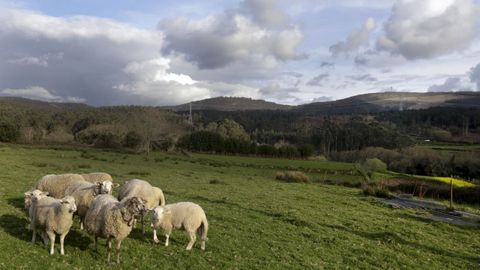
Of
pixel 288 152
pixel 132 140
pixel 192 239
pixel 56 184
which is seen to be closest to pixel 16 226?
pixel 56 184

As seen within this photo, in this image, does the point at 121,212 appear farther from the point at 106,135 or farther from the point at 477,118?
the point at 477,118

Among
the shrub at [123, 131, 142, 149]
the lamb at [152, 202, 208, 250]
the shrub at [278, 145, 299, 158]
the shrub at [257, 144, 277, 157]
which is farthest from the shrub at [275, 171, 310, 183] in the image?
the shrub at [278, 145, 299, 158]

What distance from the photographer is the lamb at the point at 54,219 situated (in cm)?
1331

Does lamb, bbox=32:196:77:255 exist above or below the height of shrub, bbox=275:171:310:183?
above

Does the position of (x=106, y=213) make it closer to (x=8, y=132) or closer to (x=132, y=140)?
(x=132, y=140)

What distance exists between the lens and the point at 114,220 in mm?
13188

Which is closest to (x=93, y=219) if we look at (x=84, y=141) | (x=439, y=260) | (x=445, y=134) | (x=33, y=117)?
(x=439, y=260)

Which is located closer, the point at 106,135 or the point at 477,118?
the point at 106,135

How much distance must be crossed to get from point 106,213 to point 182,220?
326 centimetres

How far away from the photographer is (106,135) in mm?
108625

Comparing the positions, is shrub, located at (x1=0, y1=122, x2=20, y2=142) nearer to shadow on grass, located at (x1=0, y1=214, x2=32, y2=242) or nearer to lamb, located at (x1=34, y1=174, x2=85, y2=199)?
lamb, located at (x1=34, y1=174, x2=85, y2=199)

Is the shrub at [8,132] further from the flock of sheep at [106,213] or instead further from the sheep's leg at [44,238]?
the sheep's leg at [44,238]

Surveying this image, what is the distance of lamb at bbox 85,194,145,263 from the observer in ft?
43.0

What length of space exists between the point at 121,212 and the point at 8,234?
177 inches
